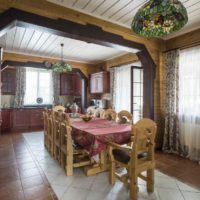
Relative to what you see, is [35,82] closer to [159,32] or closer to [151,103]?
[151,103]

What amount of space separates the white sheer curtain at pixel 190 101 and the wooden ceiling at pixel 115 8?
0.73 metres

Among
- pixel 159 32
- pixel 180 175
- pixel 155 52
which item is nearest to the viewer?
pixel 159 32

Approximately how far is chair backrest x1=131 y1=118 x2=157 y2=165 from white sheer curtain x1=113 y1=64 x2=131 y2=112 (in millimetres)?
3072

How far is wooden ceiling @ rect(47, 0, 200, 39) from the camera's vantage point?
2.54m

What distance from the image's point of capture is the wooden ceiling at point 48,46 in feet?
12.3

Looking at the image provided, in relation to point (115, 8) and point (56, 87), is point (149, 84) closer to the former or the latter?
point (115, 8)

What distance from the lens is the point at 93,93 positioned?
650cm

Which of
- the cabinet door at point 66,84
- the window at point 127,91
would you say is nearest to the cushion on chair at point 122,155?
the window at point 127,91

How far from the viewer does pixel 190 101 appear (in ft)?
11.3

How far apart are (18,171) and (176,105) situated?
339cm

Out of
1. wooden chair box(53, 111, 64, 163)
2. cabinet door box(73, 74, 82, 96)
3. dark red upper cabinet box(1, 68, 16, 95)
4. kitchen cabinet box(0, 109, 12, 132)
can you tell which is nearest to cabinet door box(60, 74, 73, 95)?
cabinet door box(73, 74, 82, 96)

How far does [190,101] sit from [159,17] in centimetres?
243

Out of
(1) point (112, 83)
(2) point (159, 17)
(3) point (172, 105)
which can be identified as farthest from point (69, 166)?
(1) point (112, 83)

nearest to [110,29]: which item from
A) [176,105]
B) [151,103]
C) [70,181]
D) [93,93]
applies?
[151,103]
